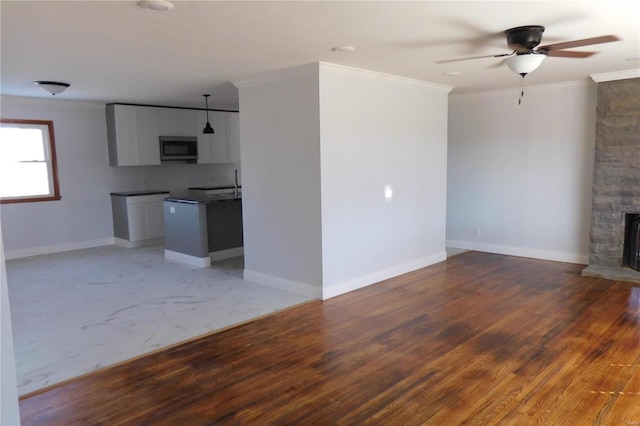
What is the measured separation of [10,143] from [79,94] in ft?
4.82

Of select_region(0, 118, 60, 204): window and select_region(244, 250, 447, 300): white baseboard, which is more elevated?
select_region(0, 118, 60, 204): window

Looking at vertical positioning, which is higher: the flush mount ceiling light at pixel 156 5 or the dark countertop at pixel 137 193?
the flush mount ceiling light at pixel 156 5

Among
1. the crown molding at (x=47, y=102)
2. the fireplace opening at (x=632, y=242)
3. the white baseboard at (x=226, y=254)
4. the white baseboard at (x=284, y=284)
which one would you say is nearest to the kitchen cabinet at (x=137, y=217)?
the crown molding at (x=47, y=102)

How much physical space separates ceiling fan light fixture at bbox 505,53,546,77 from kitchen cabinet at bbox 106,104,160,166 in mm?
6117

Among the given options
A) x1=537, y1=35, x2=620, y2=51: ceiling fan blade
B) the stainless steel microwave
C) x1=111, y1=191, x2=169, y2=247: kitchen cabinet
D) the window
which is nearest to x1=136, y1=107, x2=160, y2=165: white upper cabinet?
the stainless steel microwave

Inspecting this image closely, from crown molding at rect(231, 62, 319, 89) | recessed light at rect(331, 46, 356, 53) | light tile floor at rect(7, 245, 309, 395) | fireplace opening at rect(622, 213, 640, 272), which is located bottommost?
light tile floor at rect(7, 245, 309, 395)

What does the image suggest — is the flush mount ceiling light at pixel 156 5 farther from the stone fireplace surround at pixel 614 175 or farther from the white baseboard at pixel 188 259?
the stone fireplace surround at pixel 614 175

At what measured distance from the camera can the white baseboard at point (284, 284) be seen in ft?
15.2

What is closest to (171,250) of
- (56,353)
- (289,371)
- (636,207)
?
(56,353)

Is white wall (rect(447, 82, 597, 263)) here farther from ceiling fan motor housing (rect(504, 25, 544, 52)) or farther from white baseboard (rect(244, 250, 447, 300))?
ceiling fan motor housing (rect(504, 25, 544, 52))

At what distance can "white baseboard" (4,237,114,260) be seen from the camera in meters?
6.70

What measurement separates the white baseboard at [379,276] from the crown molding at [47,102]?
5262 mm

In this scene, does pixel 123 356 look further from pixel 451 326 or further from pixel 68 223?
pixel 68 223

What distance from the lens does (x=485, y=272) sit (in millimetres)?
5566
